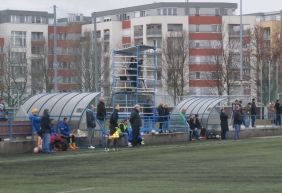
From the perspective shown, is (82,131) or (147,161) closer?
(147,161)

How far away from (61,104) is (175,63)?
5433cm

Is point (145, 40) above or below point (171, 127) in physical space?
above

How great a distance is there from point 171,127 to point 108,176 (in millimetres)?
21731

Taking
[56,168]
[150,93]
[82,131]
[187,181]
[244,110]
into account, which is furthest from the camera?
[244,110]

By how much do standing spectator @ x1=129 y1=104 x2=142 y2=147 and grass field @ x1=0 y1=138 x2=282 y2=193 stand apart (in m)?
2.94

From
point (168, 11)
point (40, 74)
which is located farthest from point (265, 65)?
point (168, 11)

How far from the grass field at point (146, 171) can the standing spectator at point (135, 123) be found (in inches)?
116

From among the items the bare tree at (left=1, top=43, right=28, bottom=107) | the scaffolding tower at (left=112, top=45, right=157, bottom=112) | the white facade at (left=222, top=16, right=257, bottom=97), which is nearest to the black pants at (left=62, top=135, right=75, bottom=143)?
the scaffolding tower at (left=112, top=45, right=157, bottom=112)

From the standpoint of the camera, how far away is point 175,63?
90.5 m

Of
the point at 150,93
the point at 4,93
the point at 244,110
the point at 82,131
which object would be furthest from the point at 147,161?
the point at 4,93

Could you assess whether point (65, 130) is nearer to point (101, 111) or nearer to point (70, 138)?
point (70, 138)

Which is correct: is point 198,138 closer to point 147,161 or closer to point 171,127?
point 171,127

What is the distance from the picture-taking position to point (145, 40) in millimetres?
128625

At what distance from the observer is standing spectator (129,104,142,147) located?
34.6m
